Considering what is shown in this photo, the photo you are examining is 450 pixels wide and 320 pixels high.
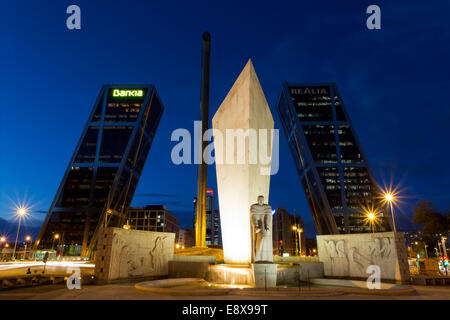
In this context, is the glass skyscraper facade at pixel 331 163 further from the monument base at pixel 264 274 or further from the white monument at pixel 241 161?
the monument base at pixel 264 274

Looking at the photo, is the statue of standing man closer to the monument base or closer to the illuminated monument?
the monument base

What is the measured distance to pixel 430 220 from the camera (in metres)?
36.0

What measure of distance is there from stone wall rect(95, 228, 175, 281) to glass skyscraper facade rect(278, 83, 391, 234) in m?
62.2

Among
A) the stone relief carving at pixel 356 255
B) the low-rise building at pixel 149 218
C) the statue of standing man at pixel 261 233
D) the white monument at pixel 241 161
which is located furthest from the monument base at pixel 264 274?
the low-rise building at pixel 149 218

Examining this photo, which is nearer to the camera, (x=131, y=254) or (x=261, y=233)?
(x=261, y=233)

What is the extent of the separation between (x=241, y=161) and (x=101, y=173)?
64.5 m

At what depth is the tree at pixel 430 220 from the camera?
117 feet

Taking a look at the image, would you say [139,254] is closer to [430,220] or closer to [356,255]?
[356,255]

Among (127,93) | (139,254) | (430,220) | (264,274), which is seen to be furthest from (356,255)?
(127,93)
